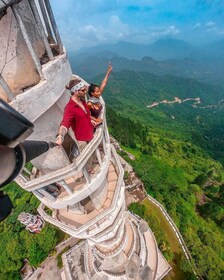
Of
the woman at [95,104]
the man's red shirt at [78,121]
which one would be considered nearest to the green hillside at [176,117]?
the woman at [95,104]

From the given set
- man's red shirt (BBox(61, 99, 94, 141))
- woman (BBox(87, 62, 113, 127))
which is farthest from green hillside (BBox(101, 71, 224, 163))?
man's red shirt (BBox(61, 99, 94, 141))

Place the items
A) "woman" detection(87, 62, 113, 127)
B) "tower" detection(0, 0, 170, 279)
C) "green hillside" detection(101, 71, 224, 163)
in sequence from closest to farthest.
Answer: "tower" detection(0, 0, 170, 279)
"woman" detection(87, 62, 113, 127)
"green hillside" detection(101, 71, 224, 163)

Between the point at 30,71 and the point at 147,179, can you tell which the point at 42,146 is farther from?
the point at 147,179

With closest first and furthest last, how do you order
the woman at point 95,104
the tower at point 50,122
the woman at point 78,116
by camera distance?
1. the tower at point 50,122
2. the woman at point 78,116
3. the woman at point 95,104

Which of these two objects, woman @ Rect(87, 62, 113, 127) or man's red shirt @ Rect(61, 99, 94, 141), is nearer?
man's red shirt @ Rect(61, 99, 94, 141)

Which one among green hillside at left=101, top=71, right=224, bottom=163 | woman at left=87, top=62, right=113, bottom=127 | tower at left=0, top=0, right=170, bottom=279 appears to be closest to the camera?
tower at left=0, top=0, right=170, bottom=279

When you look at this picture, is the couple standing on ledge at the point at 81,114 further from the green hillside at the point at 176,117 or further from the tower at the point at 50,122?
the green hillside at the point at 176,117

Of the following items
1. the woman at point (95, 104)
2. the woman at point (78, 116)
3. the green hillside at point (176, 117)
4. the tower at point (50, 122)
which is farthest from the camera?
the green hillside at point (176, 117)

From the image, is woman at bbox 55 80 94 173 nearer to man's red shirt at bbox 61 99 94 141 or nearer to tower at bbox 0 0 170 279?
man's red shirt at bbox 61 99 94 141
